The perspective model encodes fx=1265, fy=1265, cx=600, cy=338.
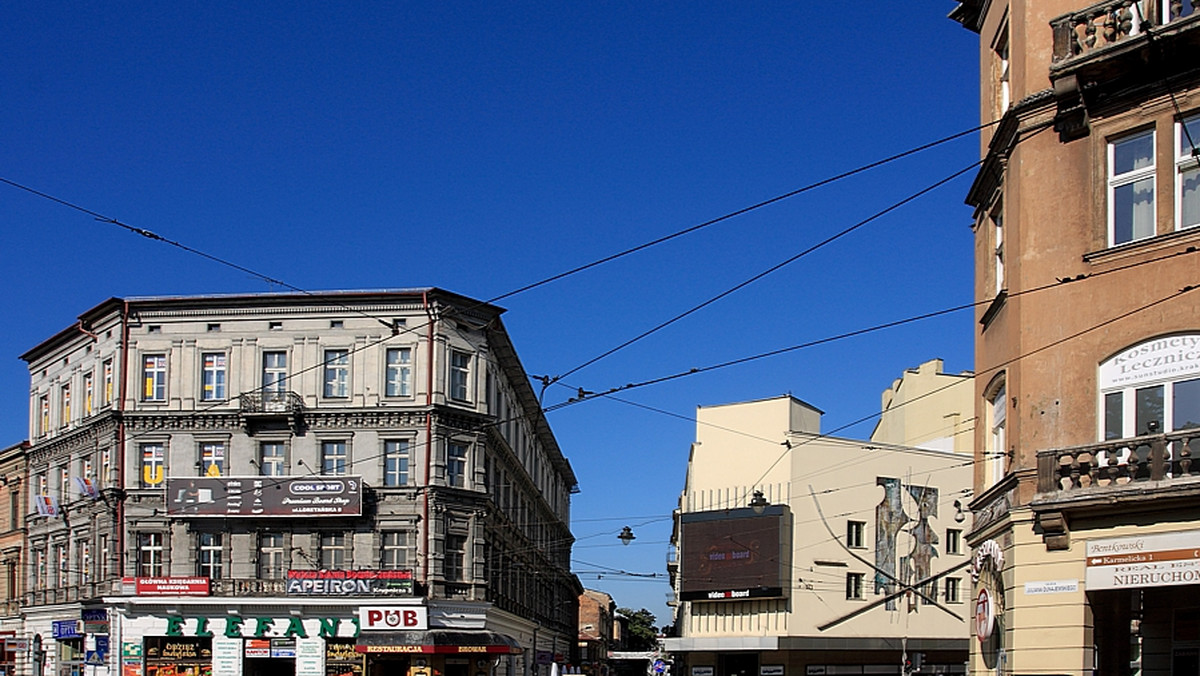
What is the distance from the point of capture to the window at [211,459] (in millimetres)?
46875

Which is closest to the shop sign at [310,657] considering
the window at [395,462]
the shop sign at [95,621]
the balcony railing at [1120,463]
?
the window at [395,462]

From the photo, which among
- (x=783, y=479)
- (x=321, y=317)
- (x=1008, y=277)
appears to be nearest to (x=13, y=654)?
(x=321, y=317)

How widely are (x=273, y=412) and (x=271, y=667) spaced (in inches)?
364

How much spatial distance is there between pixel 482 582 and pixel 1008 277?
30.0m

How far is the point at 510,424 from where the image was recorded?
183ft

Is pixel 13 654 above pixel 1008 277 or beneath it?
beneath

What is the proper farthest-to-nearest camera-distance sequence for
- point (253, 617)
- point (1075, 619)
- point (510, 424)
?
point (510, 424), point (253, 617), point (1075, 619)

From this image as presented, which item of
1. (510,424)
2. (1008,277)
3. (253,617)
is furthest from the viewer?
(510,424)

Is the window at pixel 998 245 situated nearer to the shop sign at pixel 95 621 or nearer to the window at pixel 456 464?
the window at pixel 456 464

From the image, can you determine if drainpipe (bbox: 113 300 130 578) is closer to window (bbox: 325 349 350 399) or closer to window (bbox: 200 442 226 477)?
window (bbox: 200 442 226 477)

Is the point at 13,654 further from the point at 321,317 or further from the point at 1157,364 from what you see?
the point at 1157,364

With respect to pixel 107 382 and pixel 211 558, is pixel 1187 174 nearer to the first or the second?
pixel 211 558

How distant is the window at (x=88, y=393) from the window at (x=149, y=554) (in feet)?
21.5

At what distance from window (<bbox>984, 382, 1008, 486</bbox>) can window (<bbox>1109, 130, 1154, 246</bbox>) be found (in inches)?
133
